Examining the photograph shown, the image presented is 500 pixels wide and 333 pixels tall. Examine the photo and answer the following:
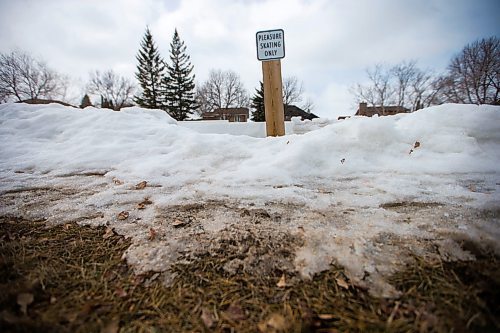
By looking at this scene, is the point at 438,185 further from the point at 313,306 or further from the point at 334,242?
the point at 313,306

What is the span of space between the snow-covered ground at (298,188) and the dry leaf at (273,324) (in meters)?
0.23

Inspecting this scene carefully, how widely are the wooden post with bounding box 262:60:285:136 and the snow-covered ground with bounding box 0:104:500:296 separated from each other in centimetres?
87

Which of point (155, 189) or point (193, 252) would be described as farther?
point (155, 189)

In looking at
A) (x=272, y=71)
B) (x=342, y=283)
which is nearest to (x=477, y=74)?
(x=272, y=71)

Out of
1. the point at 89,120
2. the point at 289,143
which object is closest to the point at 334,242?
the point at 289,143

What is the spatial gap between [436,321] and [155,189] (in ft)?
5.58

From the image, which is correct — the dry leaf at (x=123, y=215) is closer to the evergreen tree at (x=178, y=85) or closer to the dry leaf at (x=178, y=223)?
the dry leaf at (x=178, y=223)

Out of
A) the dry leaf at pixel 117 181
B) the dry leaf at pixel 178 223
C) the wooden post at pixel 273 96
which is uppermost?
the wooden post at pixel 273 96

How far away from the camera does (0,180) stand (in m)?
2.08

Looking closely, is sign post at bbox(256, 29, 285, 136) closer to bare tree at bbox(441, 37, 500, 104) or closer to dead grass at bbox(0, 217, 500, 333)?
dead grass at bbox(0, 217, 500, 333)

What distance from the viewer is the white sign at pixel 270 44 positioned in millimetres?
3432

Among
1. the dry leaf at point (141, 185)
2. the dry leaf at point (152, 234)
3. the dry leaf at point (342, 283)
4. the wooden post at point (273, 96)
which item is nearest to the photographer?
the dry leaf at point (342, 283)

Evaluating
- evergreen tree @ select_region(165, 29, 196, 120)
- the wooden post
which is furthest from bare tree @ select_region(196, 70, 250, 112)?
the wooden post

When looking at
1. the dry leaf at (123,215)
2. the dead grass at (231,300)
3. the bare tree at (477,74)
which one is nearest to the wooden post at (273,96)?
the dry leaf at (123,215)
